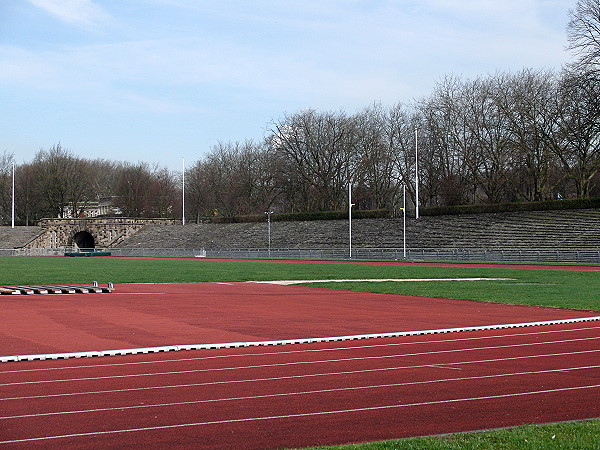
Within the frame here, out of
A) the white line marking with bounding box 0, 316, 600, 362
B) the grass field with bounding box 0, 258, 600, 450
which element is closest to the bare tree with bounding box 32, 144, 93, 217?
the grass field with bounding box 0, 258, 600, 450

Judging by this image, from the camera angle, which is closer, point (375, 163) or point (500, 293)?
point (500, 293)

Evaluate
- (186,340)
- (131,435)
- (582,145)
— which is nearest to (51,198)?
(582,145)

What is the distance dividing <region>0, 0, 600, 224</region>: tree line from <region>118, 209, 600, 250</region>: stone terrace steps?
7168 millimetres

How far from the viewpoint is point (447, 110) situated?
8444cm

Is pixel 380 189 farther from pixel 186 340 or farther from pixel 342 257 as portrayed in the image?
pixel 186 340

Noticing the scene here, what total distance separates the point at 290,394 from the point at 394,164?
85014mm

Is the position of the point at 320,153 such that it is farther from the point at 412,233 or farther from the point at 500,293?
the point at 500,293

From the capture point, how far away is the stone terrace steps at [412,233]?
67.9 metres

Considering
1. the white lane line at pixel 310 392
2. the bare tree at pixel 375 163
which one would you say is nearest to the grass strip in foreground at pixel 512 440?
the white lane line at pixel 310 392

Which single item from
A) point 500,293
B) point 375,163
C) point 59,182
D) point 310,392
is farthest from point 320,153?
point 310,392

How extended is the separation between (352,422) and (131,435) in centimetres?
258

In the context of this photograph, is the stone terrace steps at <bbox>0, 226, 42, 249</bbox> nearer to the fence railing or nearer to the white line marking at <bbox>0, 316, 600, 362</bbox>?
the fence railing

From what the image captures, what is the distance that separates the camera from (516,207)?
77188mm

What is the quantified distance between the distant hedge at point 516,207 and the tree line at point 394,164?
4.63m
